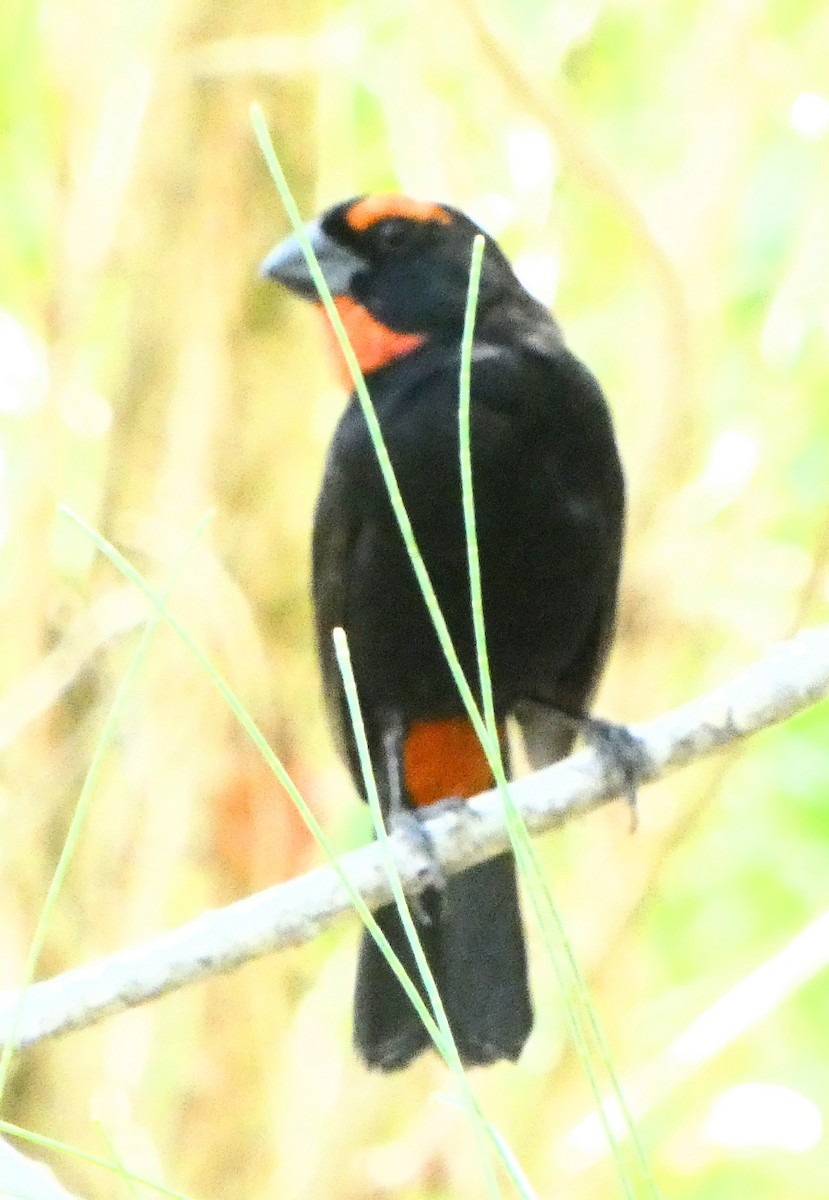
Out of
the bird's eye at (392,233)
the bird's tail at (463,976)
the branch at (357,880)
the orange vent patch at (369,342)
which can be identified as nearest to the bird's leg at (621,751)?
the branch at (357,880)

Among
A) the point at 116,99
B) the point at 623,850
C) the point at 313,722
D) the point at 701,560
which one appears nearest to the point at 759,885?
the point at 623,850

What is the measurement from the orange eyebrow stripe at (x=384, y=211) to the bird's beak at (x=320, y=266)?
28 millimetres

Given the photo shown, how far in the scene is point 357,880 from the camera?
35.9 inches

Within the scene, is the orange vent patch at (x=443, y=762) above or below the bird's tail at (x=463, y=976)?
above

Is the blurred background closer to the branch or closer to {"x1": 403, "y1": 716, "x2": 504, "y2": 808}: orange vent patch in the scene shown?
{"x1": 403, "y1": 716, "x2": 504, "y2": 808}: orange vent patch

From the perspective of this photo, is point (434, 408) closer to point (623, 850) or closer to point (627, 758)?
point (627, 758)

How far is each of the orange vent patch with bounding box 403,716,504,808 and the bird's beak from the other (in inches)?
16.4

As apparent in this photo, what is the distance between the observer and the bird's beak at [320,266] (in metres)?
1.37

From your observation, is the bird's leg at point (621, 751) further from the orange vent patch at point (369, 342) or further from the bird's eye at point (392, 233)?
the bird's eye at point (392, 233)

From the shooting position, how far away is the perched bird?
4.03 ft

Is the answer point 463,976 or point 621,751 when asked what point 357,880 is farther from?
point 463,976

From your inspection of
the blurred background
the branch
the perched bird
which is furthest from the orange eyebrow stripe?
the branch

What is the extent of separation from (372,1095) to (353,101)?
1142mm

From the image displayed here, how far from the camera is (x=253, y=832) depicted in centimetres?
174
